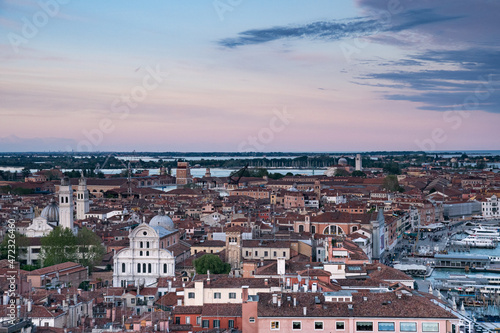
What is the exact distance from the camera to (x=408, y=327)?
8.00 metres

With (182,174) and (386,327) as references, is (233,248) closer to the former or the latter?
(386,327)

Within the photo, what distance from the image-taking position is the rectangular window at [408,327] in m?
7.99

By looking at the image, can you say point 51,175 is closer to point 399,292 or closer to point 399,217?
point 399,217

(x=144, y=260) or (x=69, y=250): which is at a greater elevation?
(x=69, y=250)

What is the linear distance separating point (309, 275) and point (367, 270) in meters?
2.15

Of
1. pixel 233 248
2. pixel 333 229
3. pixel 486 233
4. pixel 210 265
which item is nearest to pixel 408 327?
pixel 210 265

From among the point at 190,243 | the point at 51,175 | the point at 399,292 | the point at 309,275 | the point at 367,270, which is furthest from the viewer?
the point at 51,175

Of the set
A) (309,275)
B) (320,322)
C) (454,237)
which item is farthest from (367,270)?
(454,237)

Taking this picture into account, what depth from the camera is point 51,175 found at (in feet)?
199

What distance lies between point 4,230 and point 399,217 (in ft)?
46.4

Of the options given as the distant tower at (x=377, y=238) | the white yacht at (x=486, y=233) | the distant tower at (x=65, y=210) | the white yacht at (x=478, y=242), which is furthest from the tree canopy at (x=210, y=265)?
the white yacht at (x=486, y=233)

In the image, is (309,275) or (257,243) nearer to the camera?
(309,275)

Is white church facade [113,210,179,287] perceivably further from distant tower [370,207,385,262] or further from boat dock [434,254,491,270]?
boat dock [434,254,491,270]

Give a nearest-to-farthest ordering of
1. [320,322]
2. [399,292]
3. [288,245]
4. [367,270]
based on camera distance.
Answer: [320,322] → [399,292] → [367,270] → [288,245]
